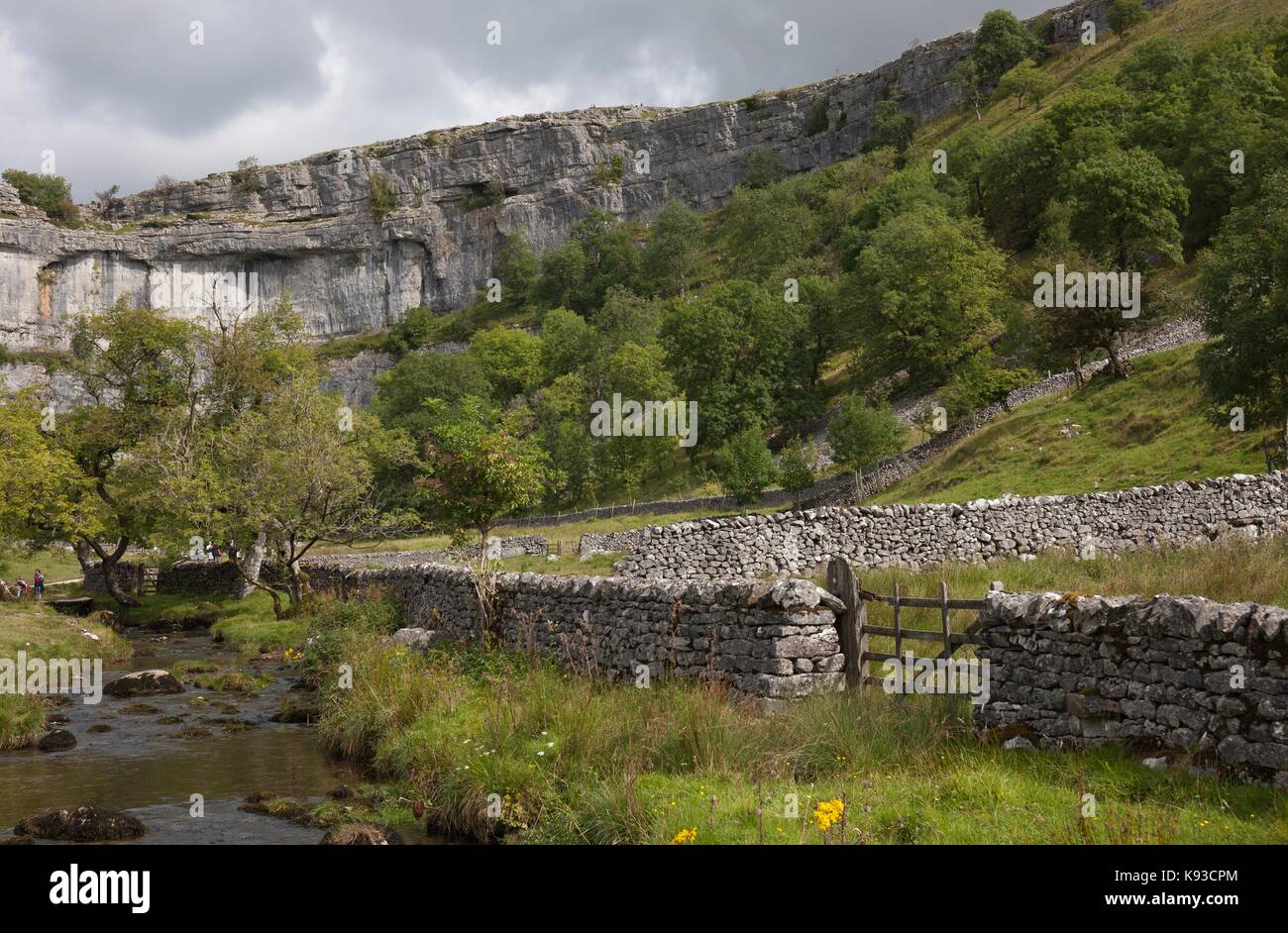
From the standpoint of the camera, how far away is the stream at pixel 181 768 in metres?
9.91

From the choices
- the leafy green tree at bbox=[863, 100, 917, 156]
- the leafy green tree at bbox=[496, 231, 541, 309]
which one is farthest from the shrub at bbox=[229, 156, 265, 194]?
the leafy green tree at bbox=[863, 100, 917, 156]

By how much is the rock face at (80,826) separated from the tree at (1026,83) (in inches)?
4130

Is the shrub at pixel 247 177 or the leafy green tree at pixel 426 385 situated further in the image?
the shrub at pixel 247 177

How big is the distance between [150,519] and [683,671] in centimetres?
2766

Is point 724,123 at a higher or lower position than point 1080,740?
higher

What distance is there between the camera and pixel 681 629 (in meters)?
11.3

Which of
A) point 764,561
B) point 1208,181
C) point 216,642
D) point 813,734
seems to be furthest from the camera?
point 1208,181

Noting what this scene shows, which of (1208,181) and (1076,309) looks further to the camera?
(1208,181)

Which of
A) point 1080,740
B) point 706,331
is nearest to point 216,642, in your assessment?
point 1080,740

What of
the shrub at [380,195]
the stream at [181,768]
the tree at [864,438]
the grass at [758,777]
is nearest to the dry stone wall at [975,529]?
the stream at [181,768]

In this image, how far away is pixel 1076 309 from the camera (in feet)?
127

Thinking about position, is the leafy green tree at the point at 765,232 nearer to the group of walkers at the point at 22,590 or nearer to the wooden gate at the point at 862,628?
the group of walkers at the point at 22,590

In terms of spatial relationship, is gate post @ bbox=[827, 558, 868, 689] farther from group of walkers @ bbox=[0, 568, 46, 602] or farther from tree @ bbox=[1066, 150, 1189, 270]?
tree @ bbox=[1066, 150, 1189, 270]
